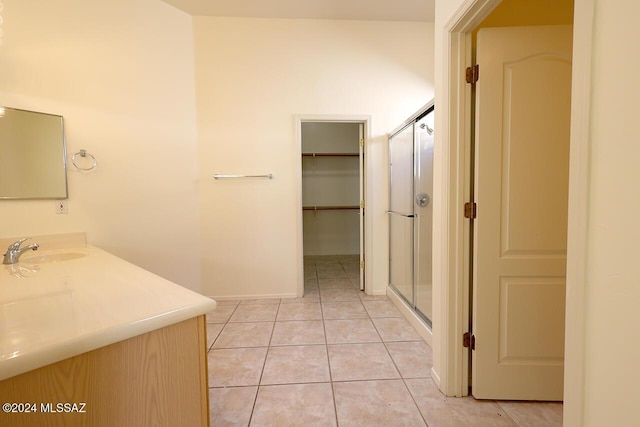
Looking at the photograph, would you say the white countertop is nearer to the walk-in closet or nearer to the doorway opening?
the doorway opening

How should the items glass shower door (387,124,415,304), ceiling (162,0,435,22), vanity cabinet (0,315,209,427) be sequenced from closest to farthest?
vanity cabinet (0,315,209,427) → glass shower door (387,124,415,304) → ceiling (162,0,435,22)

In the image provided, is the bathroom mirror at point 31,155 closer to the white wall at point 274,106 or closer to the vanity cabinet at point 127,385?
the white wall at point 274,106

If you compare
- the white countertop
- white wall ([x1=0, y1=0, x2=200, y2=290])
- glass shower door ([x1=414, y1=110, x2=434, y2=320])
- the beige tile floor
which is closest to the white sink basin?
white wall ([x1=0, y1=0, x2=200, y2=290])

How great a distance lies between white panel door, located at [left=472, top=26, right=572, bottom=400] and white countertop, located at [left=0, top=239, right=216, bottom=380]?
→ 54.3 inches

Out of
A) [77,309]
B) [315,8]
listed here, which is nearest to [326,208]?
[315,8]

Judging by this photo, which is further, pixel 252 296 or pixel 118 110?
pixel 252 296

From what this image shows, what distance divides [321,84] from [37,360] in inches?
115

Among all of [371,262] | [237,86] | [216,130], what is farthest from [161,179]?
[371,262]

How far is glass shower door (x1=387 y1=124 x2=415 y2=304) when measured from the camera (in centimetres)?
248

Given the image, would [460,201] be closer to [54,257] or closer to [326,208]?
[54,257]

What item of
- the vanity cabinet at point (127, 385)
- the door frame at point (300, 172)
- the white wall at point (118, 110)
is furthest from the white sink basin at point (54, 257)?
the door frame at point (300, 172)

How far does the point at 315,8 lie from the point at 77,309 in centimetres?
303

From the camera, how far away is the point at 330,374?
172 centimetres

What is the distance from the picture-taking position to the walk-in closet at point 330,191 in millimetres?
4957
